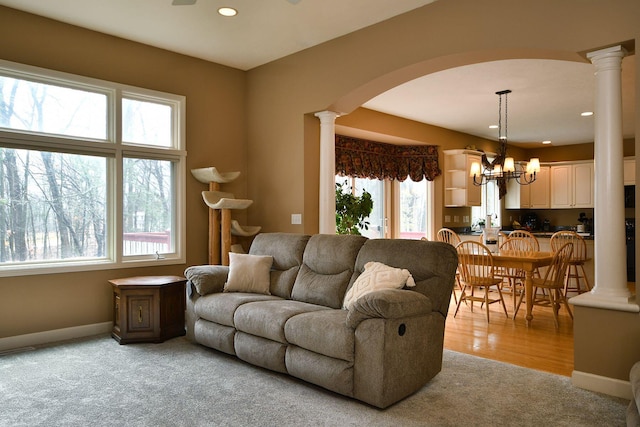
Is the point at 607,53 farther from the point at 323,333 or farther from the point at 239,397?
the point at 239,397

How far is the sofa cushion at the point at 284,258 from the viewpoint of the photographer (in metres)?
4.07

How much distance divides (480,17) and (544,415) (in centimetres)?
283

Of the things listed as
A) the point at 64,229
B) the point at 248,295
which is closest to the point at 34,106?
the point at 64,229

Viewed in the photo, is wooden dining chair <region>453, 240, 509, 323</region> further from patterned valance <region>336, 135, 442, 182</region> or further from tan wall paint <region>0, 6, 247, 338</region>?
tan wall paint <region>0, 6, 247, 338</region>

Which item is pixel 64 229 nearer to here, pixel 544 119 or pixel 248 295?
pixel 248 295

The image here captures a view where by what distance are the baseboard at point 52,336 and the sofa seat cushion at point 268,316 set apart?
179 centimetres

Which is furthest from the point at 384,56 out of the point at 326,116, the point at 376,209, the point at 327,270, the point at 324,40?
the point at 376,209

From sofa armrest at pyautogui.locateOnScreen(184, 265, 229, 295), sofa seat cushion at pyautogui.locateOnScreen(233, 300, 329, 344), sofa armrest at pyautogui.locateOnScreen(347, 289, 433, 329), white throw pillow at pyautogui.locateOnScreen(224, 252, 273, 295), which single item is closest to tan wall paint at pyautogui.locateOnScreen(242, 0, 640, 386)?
white throw pillow at pyautogui.locateOnScreen(224, 252, 273, 295)

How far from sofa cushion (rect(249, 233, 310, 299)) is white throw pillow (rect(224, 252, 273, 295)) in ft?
0.23

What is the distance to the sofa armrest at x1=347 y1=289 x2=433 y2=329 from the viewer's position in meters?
2.72

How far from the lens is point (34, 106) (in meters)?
4.21

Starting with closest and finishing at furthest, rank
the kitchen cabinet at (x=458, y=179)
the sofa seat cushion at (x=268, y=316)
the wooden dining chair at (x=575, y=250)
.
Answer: the sofa seat cushion at (x=268, y=316) < the wooden dining chair at (x=575, y=250) < the kitchen cabinet at (x=458, y=179)

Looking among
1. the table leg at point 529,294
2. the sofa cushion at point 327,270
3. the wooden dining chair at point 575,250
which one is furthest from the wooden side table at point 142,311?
the wooden dining chair at point 575,250

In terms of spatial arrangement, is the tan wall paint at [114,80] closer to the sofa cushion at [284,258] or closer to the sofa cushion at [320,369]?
the sofa cushion at [284,258]
